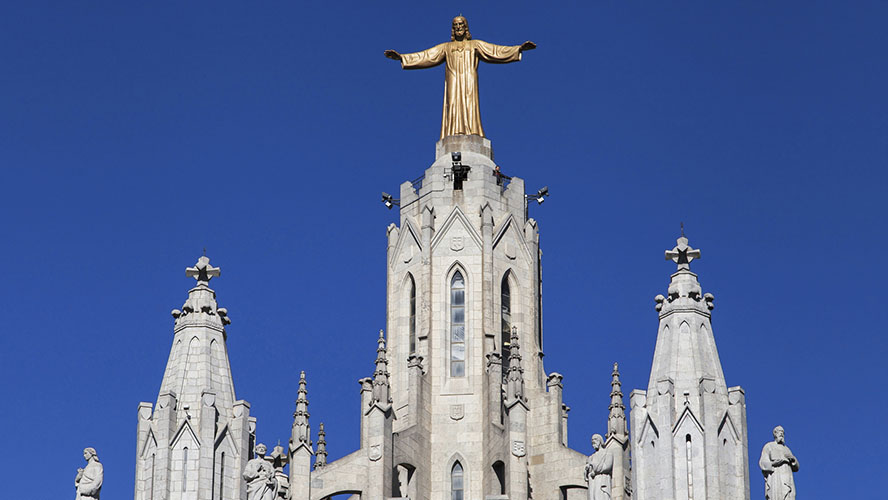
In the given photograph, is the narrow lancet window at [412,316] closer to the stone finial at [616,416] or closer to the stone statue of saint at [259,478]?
the stone finial at [616,416]

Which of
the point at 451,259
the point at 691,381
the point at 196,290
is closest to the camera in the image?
the point at 691,381

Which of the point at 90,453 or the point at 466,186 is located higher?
the point at 466,186

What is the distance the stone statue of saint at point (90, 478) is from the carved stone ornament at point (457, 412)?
13711 millimetres

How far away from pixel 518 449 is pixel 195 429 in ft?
37.9

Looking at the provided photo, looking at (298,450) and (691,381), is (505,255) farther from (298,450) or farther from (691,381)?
(691,381)

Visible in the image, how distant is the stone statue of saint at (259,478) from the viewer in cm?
6191

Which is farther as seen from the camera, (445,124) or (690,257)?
(445,124)

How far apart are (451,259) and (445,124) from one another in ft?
16.7

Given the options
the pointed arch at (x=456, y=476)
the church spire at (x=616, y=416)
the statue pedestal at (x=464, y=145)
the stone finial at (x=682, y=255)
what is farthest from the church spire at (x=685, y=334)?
the statue pedestal at (x=464, y=145)

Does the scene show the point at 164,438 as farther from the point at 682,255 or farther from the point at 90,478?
the point at 682,255

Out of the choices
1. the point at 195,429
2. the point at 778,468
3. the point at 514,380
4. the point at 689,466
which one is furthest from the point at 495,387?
the point at 778,468

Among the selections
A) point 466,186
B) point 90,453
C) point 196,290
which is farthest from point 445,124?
point 90,453

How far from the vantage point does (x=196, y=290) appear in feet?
215

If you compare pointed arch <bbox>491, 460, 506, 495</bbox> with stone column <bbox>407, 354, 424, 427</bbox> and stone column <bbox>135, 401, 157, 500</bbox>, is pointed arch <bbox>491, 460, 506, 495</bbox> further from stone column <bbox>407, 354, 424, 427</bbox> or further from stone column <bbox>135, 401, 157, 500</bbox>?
stone column <bbox>135, 401, 157, 500</bbox>
